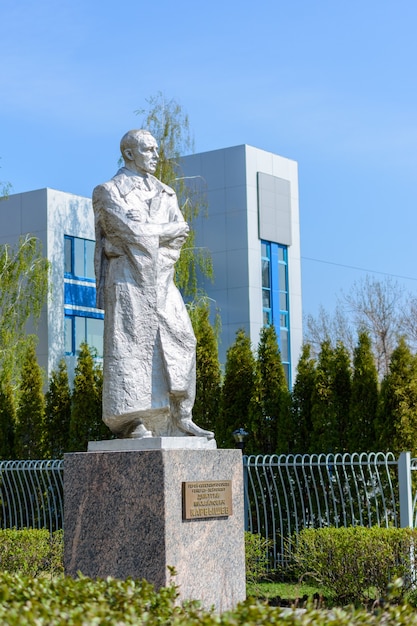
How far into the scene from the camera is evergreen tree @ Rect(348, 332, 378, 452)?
11727 millimetres

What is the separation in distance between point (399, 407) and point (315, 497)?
1553 mm

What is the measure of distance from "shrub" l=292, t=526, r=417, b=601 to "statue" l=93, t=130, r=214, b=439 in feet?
8.64

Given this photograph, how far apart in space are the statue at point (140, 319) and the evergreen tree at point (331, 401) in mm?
5476

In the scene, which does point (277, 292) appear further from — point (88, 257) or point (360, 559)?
point (360, 559)

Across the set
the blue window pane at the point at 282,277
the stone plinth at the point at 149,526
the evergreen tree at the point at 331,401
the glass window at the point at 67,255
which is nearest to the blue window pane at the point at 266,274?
the blue window pane at the point at 282,277

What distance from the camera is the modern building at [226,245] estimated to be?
24.2 m

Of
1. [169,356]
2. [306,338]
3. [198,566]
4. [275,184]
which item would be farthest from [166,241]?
[306,338]

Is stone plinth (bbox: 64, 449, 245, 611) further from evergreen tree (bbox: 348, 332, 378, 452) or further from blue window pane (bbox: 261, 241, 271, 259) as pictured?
blue window pane (bbox: 261, 241, 271, 259)

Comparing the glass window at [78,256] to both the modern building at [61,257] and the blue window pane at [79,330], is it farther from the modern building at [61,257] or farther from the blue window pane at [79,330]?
the blue window pane at [79,330]

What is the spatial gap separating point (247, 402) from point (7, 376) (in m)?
5.84

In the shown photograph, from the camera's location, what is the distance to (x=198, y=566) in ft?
19.9

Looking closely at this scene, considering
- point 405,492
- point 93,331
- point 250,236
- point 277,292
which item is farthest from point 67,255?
point 405,492

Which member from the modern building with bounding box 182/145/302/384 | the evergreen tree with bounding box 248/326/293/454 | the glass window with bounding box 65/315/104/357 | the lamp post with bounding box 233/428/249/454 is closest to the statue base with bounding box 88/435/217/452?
the lamp post with bounding box 233/428/249/454

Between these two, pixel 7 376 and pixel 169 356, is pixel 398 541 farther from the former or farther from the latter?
pixel 7 376
